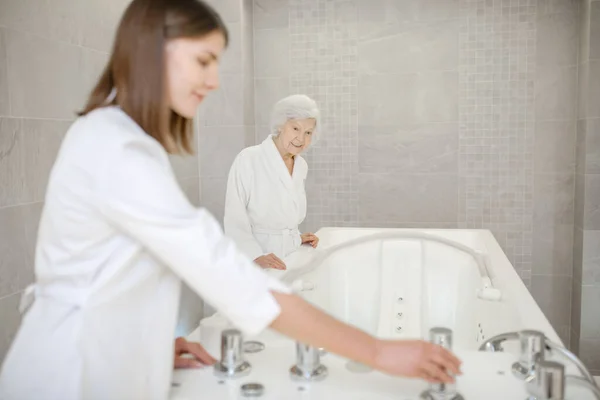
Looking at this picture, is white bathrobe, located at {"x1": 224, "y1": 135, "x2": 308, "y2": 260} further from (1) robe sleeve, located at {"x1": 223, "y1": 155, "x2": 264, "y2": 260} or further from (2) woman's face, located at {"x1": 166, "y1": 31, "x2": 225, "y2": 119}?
(2) woman's face, located at {"x1": 166, "y1": 31, "x2": 225, "y2": 119}

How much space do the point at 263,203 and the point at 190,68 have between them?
1495 millimetres

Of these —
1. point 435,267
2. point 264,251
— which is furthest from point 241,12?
point 435,267

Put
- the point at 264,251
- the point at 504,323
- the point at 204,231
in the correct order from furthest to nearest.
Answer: the point at 264,251, the point at 504,323, the point at 204,231

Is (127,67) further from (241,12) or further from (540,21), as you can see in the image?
(540,21)

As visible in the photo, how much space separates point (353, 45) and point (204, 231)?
8.60 feet

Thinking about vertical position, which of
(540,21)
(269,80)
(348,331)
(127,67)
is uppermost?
(540,21)

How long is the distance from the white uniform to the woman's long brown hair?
28 millimetres

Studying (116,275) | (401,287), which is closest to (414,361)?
(116,275)

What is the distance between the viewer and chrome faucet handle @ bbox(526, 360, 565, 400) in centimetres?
74

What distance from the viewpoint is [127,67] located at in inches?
29.8

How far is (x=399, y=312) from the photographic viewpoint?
1.77m

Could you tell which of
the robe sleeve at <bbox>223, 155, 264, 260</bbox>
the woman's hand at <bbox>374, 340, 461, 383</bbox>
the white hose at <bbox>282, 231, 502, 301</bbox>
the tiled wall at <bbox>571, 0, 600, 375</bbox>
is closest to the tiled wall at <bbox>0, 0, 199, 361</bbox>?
the robe sleeve at <bbox>223, 155, 264, 260</bbox>

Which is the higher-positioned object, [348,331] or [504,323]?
[348,331]

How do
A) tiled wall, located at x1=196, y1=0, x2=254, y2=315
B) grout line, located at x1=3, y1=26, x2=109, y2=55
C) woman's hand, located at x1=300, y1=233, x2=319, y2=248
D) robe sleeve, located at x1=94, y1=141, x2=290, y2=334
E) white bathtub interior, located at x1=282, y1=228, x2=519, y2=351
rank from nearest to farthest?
robe sleeve, located at x1=94, y1=141, x2=290, y2=334, white bathtub interior, located at x1=282, y1=228, x2=519, y2=351, grout line, located at x1=3, y1=26, x2=109, y2=55, woman's hand, located at x1=300, y1=233, x2=319, y2=248, tiled wall, located at x1=196, y1=0, x2=254, y2=315
